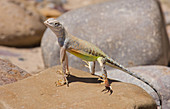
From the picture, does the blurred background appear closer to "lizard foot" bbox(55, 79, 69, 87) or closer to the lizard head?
"lizard foot" bbox(55, 79, 69, 87)

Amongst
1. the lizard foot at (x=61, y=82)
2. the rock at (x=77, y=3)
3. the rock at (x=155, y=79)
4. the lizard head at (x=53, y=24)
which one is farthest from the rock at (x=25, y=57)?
the rock at (x=77, y=3)

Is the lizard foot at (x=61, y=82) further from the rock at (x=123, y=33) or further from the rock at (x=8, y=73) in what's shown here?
the rock at (x=123, y=33)

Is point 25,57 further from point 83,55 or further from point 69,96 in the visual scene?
point 69,96

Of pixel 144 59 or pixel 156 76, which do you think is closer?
pixel 156 76

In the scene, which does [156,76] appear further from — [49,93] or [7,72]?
[7,72]

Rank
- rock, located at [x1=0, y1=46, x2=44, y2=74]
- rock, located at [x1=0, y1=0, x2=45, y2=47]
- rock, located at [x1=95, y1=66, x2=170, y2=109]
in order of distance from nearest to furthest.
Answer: rock, located at [x1=95, y1=66, x2=170, y2=109] → rock, located at [x1=0, y1=46, x2=44, y2=74] → rock, located at [x1=0, y1=0, x2=45, y2=47]

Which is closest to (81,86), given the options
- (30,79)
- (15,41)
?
(30,79)

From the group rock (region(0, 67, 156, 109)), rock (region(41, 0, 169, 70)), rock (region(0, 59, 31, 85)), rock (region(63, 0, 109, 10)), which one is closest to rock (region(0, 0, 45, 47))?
rock (region(41, 0, 169, 70))
